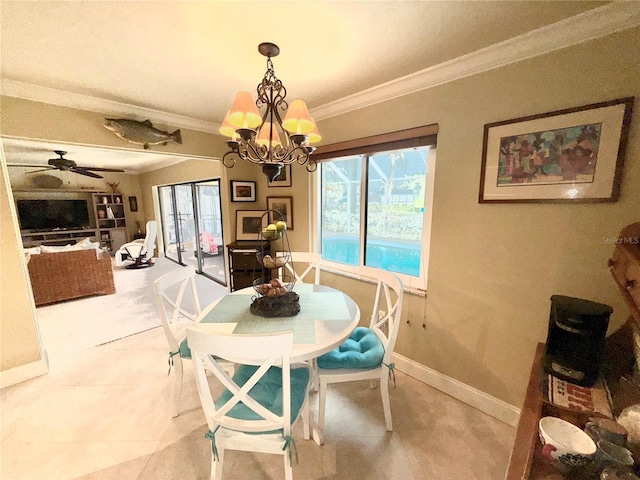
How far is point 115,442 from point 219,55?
8.03 feet

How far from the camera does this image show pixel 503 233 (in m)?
1.53

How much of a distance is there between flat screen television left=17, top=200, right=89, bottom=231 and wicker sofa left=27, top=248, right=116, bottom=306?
3.56 m

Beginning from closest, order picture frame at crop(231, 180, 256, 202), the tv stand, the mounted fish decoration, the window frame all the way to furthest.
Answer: the window frame, the mounted fish decoration, picture frame at crop(231, 180, 256, 202), the tv stand

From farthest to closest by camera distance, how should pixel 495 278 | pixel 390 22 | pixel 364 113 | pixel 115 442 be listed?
pixel 364 113
pixel 495 278
pixel 115 442
pixel 390 22

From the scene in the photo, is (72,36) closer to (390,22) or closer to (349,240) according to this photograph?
(390,22)

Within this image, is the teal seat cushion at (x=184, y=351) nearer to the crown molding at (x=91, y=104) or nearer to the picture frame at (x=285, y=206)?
the picture frame at (x=285, y=206)

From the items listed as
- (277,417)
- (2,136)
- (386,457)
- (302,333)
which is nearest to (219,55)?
(302,333)

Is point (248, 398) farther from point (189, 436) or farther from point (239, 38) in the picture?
point (239, 38)

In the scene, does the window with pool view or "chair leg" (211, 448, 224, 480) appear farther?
the window with pool view

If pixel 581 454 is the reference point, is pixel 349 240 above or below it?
above

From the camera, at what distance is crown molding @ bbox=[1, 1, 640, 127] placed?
1.13 m

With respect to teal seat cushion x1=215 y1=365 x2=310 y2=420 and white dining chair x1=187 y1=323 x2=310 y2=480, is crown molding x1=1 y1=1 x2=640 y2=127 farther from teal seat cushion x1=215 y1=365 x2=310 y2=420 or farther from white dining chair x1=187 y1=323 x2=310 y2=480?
teal seat cushion x1=215 y1=365 x2=310 y2=420

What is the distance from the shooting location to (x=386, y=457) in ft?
4.54

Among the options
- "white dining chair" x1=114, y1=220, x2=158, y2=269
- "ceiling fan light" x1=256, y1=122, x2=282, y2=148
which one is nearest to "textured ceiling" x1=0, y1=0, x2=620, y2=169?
"ceiling fan light" x1=256, y1=122, x2=282, y2=148
